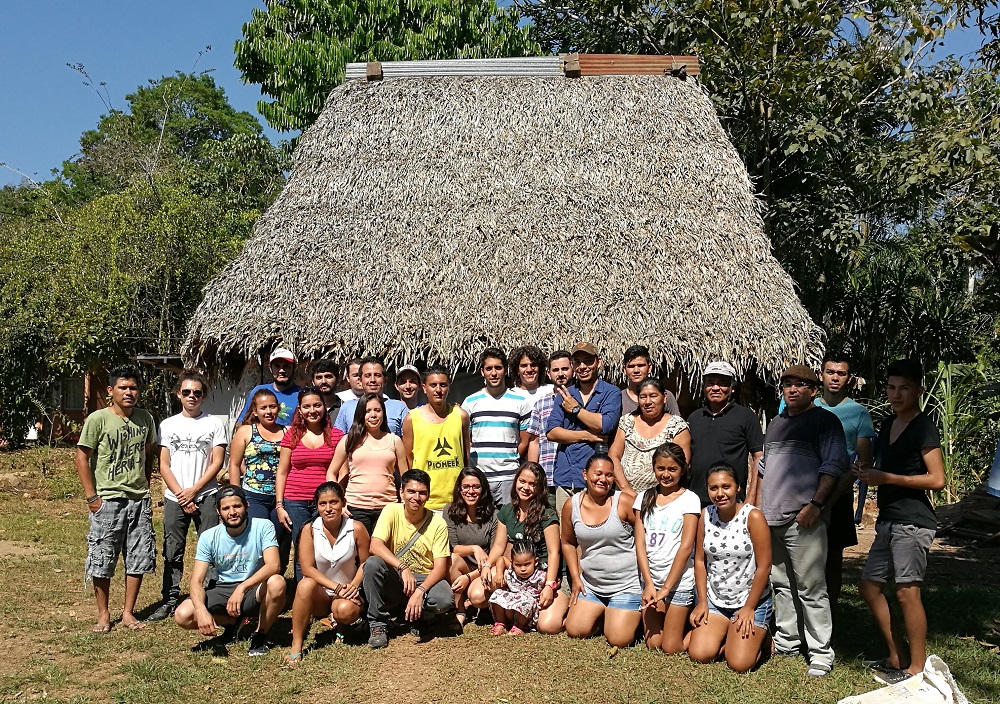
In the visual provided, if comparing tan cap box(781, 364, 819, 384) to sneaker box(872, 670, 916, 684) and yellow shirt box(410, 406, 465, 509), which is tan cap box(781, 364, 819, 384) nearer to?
sneaker box(872, 670, 916, 684)

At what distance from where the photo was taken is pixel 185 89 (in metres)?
35.0

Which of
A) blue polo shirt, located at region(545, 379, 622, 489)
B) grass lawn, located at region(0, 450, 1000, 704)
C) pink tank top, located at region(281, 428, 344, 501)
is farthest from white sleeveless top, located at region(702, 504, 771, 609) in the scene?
pink tank top, located at region(281, 428, 344, 501)

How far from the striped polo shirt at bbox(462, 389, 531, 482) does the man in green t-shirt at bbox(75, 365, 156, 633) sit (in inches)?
88.8

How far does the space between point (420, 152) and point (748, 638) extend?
7.07 m

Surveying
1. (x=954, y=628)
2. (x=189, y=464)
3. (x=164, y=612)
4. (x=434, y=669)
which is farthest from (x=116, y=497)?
(x=954, y=628)

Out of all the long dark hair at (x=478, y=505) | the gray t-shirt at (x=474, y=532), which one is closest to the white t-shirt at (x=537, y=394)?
the long dark hair at (x=478, y=505)

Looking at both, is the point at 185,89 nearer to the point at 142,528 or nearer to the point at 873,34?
the point at 873,34

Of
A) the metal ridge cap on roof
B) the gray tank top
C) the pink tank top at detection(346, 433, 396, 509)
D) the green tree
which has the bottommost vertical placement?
the gray tank top

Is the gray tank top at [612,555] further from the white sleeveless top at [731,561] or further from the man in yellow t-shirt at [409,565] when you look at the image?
the man in yellow t-shirt at [409,565]

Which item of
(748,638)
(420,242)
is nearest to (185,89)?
(420,242)

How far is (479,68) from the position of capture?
38.9 feet

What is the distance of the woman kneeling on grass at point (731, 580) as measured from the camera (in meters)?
5.20

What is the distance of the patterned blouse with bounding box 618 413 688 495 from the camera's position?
6023mm

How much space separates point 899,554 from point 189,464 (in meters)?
4.41
